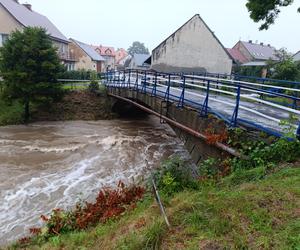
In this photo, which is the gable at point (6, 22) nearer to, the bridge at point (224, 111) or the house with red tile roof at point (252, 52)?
the bridge at point (224, 111)

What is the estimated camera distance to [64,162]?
12969 millimetres

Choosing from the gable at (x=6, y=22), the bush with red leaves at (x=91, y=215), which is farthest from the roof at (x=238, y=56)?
the bush with red leaves at (x=91, y=215)

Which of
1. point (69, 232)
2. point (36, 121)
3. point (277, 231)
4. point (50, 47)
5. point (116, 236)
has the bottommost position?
point (36, 121)

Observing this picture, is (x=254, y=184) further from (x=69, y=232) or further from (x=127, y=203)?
(x=69, y=232)

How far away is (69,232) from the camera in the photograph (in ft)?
19.3

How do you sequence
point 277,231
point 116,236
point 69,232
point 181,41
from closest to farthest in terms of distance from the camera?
point 277,231
point 116,236
point 69,232
point 181,41

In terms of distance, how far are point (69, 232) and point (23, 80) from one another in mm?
16729

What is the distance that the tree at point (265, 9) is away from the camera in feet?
43.0

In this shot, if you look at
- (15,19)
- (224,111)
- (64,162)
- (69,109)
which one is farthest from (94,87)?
(224,111)

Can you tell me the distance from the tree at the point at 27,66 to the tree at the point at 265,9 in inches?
538

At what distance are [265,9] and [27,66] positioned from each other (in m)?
15.4

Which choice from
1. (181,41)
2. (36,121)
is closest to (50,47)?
(36,121)

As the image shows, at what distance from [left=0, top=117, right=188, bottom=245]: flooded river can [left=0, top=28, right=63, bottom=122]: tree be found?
245 centimetres

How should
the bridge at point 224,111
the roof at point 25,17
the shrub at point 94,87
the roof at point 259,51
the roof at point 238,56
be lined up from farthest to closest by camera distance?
1. the roof at point 259,51
2. the roof at point 238,56
3. the roof at point 25,17
4. the shrub at point 94,87
5. the bridge at point 224,111
